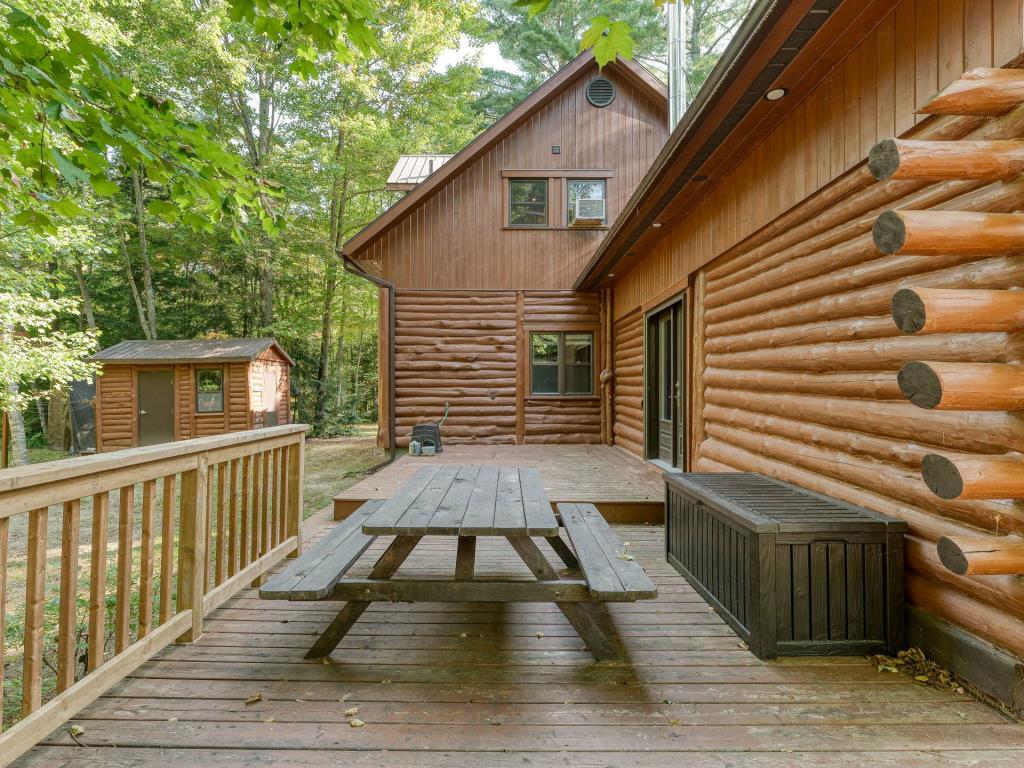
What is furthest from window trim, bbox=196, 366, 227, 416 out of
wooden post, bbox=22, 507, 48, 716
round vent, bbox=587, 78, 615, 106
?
wooden post, bbox=22, 507, 48, 716

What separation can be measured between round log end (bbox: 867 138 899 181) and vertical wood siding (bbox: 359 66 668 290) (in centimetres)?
781

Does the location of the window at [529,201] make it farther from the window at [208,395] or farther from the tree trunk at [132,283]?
the tree trunk at [132,283]

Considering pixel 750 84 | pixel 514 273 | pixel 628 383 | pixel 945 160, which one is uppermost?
pixel 514 273

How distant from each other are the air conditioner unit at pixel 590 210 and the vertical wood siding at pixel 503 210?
24 cm

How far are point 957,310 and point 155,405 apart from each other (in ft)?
47.3

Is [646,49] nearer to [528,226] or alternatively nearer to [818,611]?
[528,226]

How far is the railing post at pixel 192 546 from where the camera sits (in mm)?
2443

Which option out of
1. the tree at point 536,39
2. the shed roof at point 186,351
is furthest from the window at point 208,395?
the tree at point 536,39

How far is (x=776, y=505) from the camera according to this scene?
2.68 meters

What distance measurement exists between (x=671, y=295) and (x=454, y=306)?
443 centimetres

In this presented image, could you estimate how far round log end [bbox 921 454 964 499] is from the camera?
1.72 metres

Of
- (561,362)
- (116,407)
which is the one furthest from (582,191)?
(116,407)

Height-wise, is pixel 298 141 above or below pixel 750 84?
above

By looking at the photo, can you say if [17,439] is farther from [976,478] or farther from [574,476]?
[976,478]
